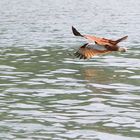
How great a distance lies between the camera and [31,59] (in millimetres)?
18609

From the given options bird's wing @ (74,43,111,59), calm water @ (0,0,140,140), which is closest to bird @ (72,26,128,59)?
bird's wing @ (74,43,111,59)

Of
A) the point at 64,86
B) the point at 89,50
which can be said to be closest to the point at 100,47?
the point at 89,50

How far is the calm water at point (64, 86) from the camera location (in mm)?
10461

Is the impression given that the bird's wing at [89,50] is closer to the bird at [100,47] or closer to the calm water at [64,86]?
the bird at [100,47]

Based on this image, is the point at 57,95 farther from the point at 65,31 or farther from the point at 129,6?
the point at 129,6

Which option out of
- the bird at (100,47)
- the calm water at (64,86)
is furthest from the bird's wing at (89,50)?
the calm water at (64,86)

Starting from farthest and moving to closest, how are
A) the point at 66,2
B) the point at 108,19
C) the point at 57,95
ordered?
1. the point at 66,2
2. the point at 108,19
3. the point at 57,95

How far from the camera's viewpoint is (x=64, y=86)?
1425 centimetres

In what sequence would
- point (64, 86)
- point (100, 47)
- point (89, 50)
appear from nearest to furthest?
point (64, 86) → point (100, 47) → point (89, 50)

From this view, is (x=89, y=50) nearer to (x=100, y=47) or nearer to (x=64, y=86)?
(x=100, y=47)

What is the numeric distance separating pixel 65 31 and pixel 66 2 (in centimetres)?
1635

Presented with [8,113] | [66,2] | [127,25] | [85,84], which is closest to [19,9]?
[66,2]

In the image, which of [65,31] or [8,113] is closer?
[8,113]

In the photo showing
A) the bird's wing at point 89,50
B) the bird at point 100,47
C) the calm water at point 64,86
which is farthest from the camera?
the bird's wing at point 89,50
